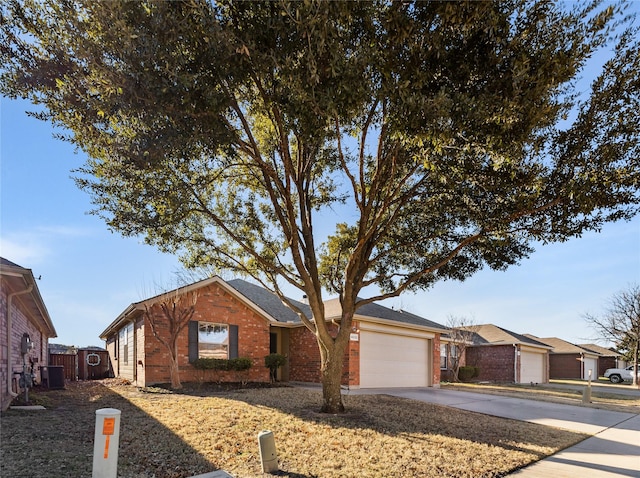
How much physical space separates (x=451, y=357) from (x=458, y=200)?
19.3 m

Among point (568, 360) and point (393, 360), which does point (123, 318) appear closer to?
point (393, 360)

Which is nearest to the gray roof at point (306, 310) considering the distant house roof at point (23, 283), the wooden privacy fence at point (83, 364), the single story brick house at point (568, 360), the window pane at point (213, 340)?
the window pane at point (213, 340)

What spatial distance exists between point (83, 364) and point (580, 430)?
21.1 meters

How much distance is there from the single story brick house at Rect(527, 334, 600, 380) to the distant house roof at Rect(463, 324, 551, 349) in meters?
9.16

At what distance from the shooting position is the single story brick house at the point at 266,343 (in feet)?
50.4

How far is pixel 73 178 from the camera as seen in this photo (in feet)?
30.3

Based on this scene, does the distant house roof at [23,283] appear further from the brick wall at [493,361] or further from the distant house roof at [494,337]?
the brick wall at [493,361]

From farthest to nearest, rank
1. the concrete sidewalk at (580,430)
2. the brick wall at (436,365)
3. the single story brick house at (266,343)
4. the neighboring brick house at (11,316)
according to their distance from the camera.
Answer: the brick wall at (436,365) < the single story brick house at (266,343) < the neighboring brick house at (11,316) < the concrete sidewalk at (580,430)

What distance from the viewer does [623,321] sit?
110 ft

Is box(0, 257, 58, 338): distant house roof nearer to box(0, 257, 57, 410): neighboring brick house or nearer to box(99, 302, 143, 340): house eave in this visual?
box(0, 257, 57, 410): neighboring brick house

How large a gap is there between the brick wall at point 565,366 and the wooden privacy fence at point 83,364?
3763cm

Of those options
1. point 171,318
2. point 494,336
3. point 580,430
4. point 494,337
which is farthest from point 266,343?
point 494,336

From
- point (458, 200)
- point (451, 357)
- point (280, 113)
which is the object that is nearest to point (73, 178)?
point (280, 113)

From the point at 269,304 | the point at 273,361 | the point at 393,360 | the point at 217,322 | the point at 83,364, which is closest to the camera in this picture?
the point at 217,322
